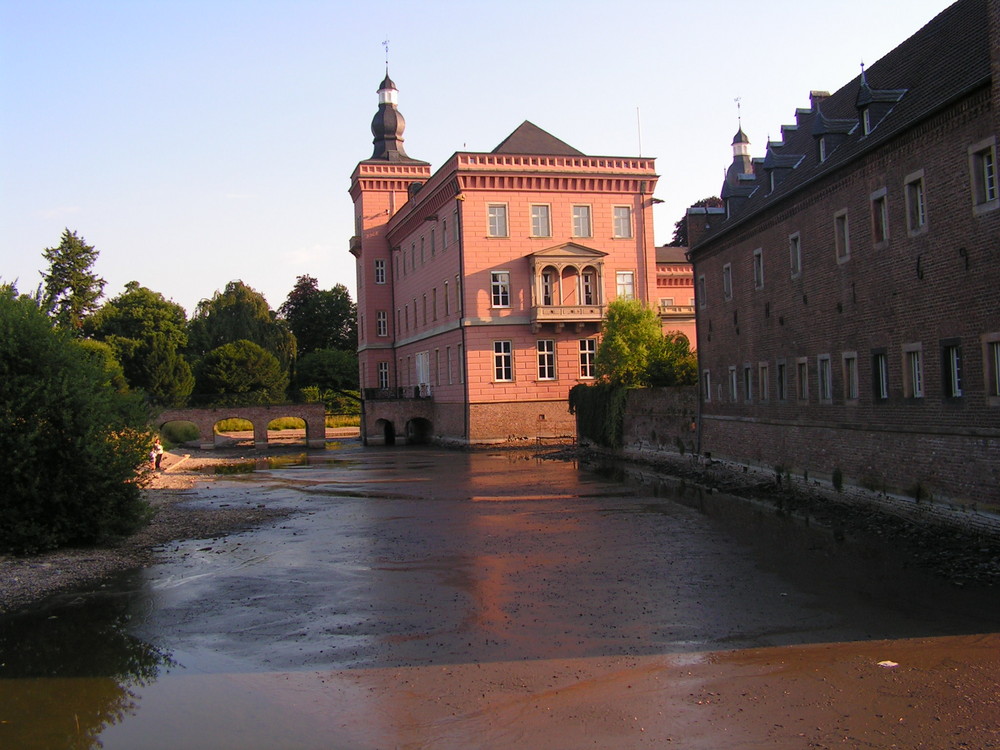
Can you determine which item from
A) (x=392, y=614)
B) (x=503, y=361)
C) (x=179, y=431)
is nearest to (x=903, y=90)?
(x=392, y=614)

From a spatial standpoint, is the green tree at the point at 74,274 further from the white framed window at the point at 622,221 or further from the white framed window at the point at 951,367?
the white framed window at the point at 951,367

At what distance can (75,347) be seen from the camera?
58.6 ft

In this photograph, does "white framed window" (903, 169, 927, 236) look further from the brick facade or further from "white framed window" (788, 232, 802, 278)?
"white framed window" (788, 232, 802, 278)

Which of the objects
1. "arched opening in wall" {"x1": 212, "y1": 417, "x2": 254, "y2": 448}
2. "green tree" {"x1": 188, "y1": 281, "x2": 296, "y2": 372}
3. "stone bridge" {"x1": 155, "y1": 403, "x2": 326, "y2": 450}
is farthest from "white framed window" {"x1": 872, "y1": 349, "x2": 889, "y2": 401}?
"green tree" {"x1": 188, "y1": 281, "x2": 296, "y2": 372}

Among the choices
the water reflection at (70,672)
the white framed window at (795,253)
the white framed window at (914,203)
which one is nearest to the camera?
the water reflection at (70,672)

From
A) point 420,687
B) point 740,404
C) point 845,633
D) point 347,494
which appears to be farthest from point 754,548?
point 347,494

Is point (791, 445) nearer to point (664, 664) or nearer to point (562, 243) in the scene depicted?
point (664, 664)

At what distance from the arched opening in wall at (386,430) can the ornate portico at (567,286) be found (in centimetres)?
1206

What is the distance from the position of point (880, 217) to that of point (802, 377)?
5442 millimetres

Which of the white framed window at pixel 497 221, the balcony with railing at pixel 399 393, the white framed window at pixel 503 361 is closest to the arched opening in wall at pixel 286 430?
the balcony with railing at pixel 399 393

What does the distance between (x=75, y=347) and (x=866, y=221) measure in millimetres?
16148

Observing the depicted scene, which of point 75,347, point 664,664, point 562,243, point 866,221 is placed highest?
point 562,243

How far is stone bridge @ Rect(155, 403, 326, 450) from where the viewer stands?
180 feet

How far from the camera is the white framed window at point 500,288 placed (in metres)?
47.5
